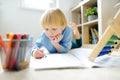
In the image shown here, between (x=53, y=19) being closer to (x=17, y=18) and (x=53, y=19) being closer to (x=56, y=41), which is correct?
(x=56, y=41)

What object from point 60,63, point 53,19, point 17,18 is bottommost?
point 60,63

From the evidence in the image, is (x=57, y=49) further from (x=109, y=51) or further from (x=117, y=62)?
(x=117, y=62)

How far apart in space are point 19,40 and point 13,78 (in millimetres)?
103

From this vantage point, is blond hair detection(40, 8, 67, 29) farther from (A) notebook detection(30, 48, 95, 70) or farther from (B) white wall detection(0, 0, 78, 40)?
(B) white wall detection(0, 0, 78, 40)

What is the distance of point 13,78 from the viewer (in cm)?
30

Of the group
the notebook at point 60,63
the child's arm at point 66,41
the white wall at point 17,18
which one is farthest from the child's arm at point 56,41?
the white wall at point 17,18

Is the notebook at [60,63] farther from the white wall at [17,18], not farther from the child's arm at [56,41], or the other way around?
the white wall at [17,18]

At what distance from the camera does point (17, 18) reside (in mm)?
1977

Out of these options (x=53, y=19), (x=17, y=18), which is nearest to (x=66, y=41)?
(x=53, y=19)

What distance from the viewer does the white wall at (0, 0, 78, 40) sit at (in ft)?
6.21

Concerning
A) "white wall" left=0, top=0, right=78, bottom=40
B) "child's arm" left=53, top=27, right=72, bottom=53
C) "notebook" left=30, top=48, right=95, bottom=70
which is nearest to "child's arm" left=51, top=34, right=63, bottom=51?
"child's arm" left=53, top=27, right=72, bottom=53

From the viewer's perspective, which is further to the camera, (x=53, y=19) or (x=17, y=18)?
(x=17, y=18)

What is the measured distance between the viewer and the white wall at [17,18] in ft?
6.21

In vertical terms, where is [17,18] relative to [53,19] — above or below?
above
